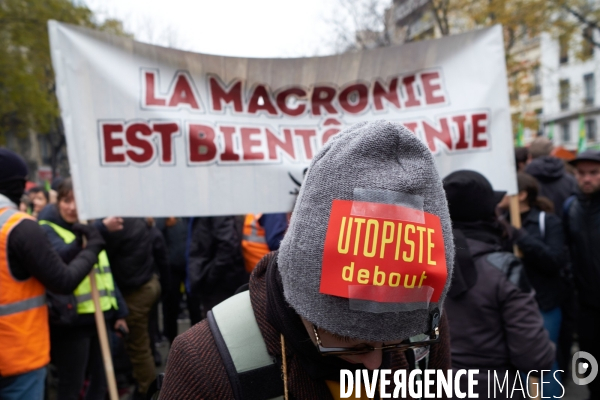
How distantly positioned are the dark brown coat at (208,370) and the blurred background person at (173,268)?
455cm

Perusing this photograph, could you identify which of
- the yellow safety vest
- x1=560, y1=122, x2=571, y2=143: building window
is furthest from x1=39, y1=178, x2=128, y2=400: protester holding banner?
x1=560, y1=122, x2=571, y2=143: building window

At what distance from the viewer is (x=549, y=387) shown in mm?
3400

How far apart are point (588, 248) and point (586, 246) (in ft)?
0.07

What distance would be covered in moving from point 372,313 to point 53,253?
2316mm

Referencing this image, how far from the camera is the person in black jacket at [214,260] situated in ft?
13.9

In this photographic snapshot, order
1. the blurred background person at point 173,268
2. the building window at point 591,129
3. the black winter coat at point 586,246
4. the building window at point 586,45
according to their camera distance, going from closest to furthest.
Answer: the black winter coat at point 586,246 → the blurred background person at point 173,268 → the building window at point 586,45 → the building window at point 591,129

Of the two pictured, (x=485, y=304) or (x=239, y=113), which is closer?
(x=485, y=304)

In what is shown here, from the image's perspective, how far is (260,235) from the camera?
4066mm

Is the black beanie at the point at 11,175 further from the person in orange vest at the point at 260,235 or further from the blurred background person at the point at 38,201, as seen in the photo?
the blurred background person at the point at 38,201

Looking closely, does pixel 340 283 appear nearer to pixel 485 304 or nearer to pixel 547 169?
pixel 485 304

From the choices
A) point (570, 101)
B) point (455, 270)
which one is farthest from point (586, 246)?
point (570, 101)

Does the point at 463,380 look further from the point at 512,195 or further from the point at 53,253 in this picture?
the point at 53,253

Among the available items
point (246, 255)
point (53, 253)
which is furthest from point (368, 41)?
point (53, 253)

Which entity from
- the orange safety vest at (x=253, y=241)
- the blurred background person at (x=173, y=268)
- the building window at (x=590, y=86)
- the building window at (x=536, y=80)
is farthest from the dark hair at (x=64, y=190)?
the building window at (x=590, y=86)
